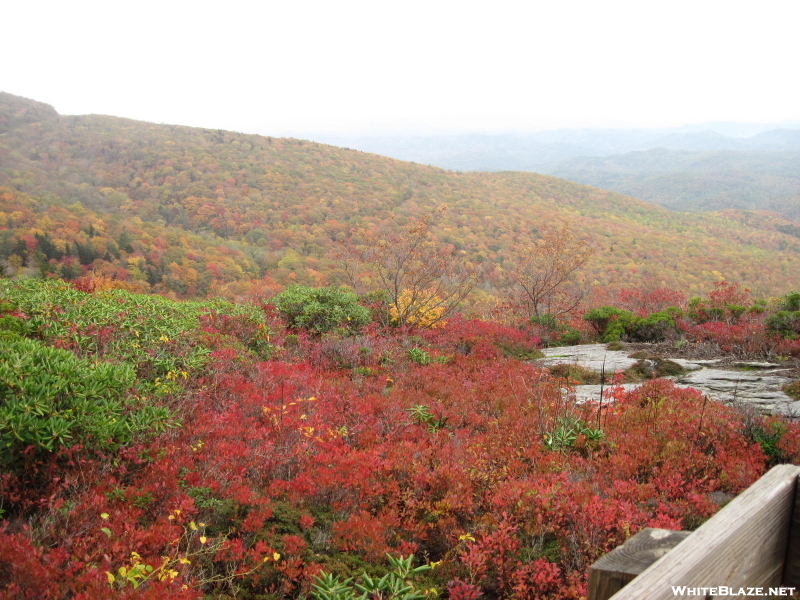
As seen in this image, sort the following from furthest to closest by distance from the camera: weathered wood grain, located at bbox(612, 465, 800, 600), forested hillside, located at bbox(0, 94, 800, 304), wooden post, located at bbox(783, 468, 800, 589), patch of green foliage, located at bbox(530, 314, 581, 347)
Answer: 1. forested hillside, located at bbox(0, 94, 800, 304)
2. patch of green foliage, located at bbox(530, 314, 581, 347)
3. wooden post, located at bbox(783, 468, 800, 589)
4. weathered wood grain, located at bbox(612, 465, 800, 600)

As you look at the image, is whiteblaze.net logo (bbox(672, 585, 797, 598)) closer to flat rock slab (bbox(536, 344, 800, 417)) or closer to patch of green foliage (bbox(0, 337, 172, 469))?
patch of green foliage (bbox(0, 337, 172, 469))

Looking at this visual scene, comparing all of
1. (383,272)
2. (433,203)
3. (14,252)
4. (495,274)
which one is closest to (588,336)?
(383,272)

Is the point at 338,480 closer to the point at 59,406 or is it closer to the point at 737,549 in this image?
the point at 59,406

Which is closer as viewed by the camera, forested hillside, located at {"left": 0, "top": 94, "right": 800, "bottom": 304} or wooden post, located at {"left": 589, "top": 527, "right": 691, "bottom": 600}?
wooden post, located at {"left": 589, "top": 527, "right": 691, "bottom": 600}

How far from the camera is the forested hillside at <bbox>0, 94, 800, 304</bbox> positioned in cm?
2762

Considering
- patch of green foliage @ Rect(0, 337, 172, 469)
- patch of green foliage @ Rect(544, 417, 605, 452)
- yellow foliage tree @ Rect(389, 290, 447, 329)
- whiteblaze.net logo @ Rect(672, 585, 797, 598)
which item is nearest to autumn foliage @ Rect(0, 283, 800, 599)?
patch of green foliage @ Rect(544, 417, 605, 452)

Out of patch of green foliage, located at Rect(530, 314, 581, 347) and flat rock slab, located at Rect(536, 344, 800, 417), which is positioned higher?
flat rock slab, located at Rect(536, 344, 800, 417)

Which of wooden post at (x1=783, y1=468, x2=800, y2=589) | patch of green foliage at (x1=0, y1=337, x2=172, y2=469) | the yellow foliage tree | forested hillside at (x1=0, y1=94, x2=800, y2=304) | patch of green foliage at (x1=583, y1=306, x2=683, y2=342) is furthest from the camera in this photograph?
forested hillside at (x1=0, y1=94, x2=800, y2=304)

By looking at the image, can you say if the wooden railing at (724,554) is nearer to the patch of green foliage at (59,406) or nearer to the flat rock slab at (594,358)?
the patch of green foliage at (59,406)

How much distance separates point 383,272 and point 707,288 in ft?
112

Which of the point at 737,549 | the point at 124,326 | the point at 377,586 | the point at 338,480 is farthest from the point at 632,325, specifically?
the point at 737,549

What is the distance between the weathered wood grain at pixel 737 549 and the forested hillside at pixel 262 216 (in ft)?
36.9

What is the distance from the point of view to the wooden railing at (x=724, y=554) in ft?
2.87

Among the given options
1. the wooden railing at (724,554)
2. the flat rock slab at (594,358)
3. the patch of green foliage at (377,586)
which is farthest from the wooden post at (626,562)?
the flat rock slab at (594,358)
